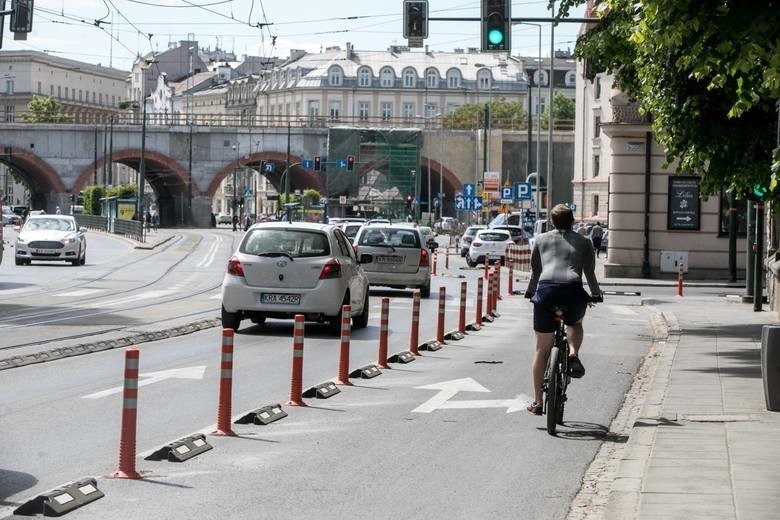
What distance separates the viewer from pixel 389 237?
108 ft

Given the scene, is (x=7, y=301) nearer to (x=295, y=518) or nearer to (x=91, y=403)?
(x=91, y=403)

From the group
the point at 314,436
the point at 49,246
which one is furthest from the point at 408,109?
the point at 314,436

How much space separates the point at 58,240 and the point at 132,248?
19526 millimetres

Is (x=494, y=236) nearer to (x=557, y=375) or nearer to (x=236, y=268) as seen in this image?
(x=236, y=268)

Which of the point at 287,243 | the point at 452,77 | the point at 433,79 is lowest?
the point at 287,243

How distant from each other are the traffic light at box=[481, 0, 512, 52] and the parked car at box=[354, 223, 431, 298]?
762 cm

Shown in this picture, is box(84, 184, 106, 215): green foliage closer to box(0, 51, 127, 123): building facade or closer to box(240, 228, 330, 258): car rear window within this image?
box(0, 51, 127, 123): building facade

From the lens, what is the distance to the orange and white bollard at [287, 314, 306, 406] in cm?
1240

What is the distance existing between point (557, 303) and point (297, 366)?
7.40 ft

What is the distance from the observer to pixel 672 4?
417 inches

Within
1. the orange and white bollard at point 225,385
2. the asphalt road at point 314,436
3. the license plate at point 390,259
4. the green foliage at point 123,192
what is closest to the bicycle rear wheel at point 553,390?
the asphalt road at point 314,436

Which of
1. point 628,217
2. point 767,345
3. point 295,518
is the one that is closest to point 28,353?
point 767,345

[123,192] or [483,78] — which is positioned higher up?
[483,78]

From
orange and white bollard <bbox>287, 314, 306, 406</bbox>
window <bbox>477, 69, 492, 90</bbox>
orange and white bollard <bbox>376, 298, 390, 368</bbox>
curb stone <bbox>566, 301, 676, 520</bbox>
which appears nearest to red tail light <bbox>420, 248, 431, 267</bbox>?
orange and white bollard <bbox>376, 298, 390, 368</bbox>
